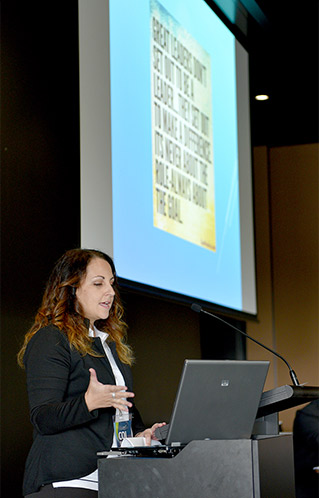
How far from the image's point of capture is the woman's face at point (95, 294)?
2.40 meters

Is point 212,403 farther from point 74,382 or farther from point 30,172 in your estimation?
point 30,172

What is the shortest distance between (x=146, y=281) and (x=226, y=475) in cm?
203

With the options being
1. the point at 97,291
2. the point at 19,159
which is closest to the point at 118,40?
the point at 19,159

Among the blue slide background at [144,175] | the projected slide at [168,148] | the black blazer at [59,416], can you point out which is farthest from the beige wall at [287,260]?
the black blazer at [59,416]

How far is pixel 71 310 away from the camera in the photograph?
240cm

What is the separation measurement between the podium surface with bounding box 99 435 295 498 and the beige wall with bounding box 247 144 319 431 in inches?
220

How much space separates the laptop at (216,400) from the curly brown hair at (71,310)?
452 millimetres

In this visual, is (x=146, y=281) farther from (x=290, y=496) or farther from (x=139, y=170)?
(x=290, y=496)

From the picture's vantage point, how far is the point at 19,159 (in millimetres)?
3018

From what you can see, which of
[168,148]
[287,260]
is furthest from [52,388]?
[287,260]

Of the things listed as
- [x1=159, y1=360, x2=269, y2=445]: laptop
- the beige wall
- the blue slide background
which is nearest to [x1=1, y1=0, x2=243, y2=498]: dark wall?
the blue slide background

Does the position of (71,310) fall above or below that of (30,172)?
below

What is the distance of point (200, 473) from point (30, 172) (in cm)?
157

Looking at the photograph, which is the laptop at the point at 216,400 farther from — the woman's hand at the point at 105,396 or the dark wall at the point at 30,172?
the dark wall at the point at 30,172
